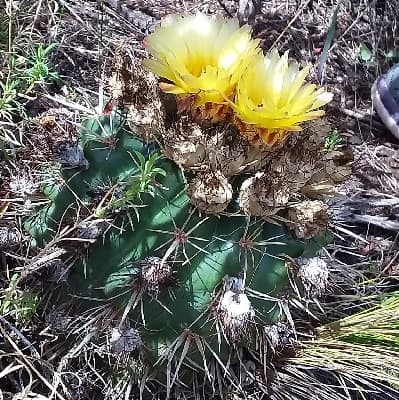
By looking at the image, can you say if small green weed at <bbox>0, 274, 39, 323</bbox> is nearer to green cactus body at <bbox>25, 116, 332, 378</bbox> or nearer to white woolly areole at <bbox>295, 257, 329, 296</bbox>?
green cactus body at <bbox>25, 116, 332, 378</bbox>

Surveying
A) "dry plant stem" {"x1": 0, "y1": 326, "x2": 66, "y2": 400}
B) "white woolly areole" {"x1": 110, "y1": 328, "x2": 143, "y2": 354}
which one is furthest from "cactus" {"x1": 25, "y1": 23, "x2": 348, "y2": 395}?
"dry plant stem" {"x1": 0, "y1": 326, "x2": 66, "y2": 400}

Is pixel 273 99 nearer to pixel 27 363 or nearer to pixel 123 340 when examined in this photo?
pixel 123 340

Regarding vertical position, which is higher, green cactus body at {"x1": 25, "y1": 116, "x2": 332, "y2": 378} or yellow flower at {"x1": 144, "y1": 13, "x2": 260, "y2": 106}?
yellow flower at {"x1": 144, "y1": 13, "x2": 260, "y2": 106}

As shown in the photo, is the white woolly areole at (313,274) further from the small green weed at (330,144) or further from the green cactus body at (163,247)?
the small green weed at (330,144)

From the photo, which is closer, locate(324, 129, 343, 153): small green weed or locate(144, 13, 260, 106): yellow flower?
locate(144, 13, 260, 106): yellow flower

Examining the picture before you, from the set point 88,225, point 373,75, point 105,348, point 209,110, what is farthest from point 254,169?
point 373,75

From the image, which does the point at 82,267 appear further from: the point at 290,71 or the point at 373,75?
the point at 373,75

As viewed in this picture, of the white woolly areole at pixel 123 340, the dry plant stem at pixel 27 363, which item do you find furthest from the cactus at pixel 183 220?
the dry plant stem at pixel 27 363
